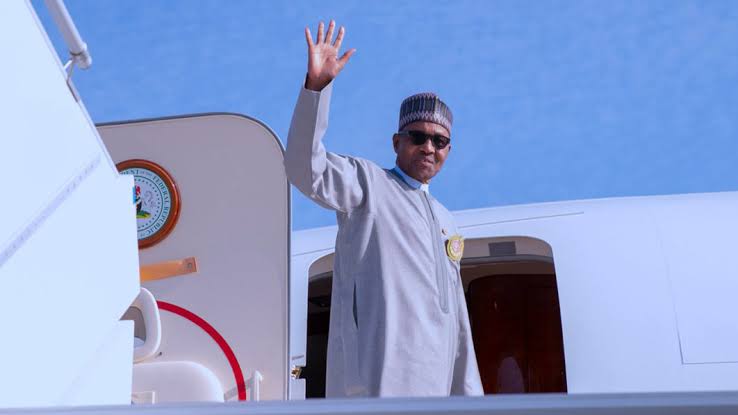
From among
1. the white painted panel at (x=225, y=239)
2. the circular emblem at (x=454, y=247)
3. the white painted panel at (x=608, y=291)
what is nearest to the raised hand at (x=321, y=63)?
the circular emblem at (x=454, y=247)

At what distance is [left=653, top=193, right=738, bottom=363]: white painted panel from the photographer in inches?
204

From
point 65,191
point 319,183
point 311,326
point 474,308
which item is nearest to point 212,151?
point 319,183

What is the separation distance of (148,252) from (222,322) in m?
0.45

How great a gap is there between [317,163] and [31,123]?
A: 1.31 metres

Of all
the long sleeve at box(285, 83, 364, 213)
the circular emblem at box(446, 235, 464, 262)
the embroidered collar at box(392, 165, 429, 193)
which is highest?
the embroidered collar at box(392, 165, 429, 193)

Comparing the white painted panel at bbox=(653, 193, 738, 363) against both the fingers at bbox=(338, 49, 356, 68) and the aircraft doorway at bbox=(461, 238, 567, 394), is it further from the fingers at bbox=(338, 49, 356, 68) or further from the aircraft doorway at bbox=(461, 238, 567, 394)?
the fingers at bbox=(338, 49, 356, 68)

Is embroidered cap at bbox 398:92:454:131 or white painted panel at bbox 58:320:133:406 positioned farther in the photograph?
embroidered cap at bbox 398:92:454:131

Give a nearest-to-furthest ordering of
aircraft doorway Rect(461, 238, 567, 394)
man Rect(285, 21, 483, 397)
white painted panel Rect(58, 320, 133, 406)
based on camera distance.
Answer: white painted panel Rect(58, 320, 133, 406) < man Rect(285, 21, 483, 397) < aircraft doorway Rect(461, 238, 567, 394)

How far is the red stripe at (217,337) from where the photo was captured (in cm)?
356

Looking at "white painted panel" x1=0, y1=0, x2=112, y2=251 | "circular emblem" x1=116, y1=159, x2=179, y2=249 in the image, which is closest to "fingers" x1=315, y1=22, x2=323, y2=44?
"white painted panel" x1=0, y1=0, x2=112, y2=251

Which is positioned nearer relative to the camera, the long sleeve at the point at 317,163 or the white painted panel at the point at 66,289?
the white painted panel at the point at 66,289

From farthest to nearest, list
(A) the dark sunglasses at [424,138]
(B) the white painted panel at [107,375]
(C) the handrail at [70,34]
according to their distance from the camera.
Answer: (A) the dark sunglasses at [424,138] < (C) the handrail at [70,34] < (B) the white painted panel at [107,375]

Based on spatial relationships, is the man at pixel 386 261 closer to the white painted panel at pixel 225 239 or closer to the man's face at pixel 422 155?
the man's face at pixel 422 155

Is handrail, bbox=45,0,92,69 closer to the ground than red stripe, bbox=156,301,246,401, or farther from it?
farther from it
